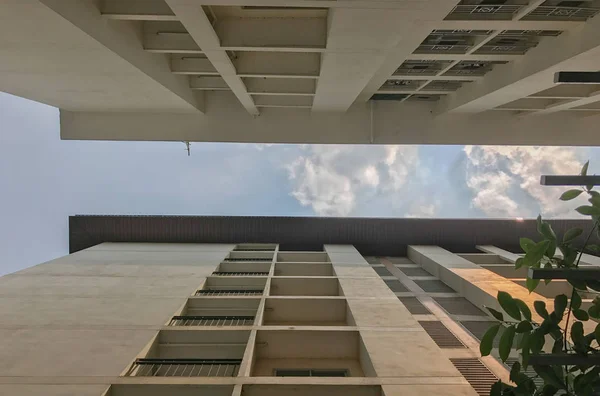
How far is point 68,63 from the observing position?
308 inches

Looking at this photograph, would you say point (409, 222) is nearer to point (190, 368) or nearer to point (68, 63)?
point (190, 368)

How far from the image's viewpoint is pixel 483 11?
7.03 m

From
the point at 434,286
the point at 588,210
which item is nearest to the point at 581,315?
the point at 588,210

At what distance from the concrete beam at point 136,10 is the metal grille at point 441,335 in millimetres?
8385

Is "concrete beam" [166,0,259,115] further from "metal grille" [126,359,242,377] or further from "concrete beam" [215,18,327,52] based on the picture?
"metal grille" [126,359,242,377]

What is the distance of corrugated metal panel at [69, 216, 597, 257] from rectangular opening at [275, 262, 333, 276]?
142 inches

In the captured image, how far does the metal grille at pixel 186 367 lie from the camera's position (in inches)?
263

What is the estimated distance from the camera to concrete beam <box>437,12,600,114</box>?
7129mm

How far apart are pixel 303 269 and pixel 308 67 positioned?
22.2 feet

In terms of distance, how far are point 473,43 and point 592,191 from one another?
755 cm

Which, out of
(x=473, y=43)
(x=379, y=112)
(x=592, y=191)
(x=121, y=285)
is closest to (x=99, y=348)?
(x=121, y=285)

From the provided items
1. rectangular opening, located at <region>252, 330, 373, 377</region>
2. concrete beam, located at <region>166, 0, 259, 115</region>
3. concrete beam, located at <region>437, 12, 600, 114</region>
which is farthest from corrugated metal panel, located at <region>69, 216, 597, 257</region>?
rectangular opening, located at <region>252, 330, 373, 377</region>

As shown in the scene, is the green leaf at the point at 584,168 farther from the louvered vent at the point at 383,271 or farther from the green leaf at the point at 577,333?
the louvered vent at the point at 383,271

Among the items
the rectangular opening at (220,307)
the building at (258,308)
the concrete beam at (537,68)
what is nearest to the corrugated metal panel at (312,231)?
the building at (258,308)
